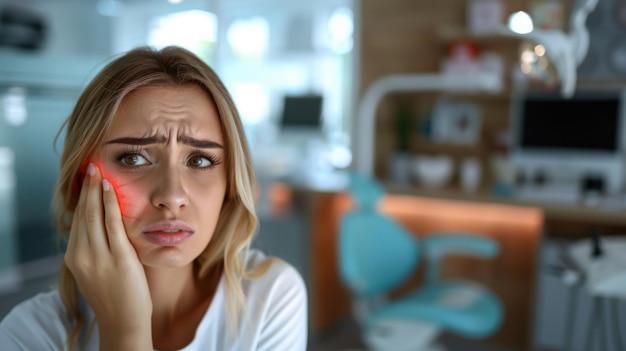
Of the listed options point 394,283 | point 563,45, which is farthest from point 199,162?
point 394,283

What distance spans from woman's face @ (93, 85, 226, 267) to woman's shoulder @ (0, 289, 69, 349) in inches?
8.9

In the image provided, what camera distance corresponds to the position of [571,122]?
2.87m

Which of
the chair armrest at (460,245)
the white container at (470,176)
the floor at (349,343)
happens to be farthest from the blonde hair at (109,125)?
the white container at (470,176)

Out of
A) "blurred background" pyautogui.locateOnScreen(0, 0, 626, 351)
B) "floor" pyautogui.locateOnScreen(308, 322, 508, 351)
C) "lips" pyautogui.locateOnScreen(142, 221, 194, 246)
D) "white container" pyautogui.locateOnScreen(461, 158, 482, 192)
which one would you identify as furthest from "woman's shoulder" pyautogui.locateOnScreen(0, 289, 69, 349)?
"white container" pyautogui.locateOnScreen(461, 158, 482, 192)

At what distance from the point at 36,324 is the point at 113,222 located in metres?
0.26

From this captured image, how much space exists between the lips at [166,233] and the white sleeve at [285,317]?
0.25m

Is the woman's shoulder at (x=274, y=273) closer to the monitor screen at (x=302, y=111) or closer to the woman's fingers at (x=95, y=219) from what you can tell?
the woman's fingers at (x=95, y=219)

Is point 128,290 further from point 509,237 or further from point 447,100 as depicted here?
point 447,100

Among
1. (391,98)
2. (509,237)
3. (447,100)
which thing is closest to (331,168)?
(391,98)

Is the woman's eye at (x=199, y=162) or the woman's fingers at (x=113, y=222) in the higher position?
the woman's eye at (x=199, y=162)

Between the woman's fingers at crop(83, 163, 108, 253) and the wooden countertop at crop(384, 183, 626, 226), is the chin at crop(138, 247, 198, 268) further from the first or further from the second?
the wooden countertop at crop(384, 183, 626, 226)

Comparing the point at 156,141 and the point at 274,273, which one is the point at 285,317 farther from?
the point at 156,141

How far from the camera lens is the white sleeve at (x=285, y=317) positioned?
933 mm

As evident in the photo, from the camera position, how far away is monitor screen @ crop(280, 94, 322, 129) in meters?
3.64
